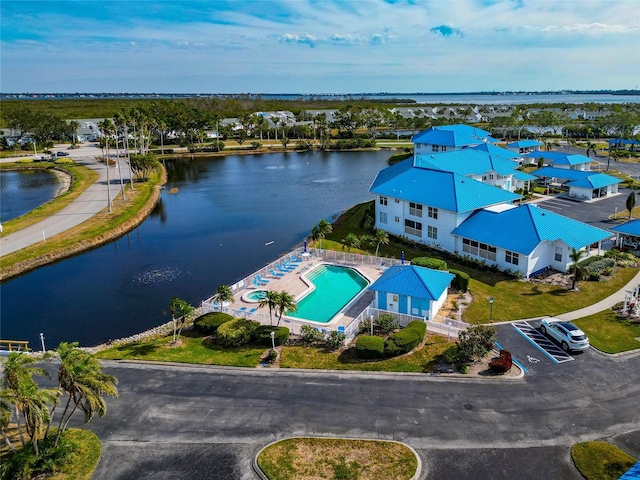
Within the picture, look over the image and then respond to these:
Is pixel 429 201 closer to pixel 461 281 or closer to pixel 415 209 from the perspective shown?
pixel 415 209

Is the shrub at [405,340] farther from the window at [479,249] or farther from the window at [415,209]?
the window at [415,209]

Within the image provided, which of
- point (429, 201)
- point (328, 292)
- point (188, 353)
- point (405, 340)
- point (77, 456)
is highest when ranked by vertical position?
point (429, 201)

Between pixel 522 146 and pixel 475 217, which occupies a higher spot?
pixel 522 146

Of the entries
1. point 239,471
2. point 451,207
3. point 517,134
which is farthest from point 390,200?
point 517,134

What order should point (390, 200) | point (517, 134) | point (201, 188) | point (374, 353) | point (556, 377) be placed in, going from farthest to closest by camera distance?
1. point (517, 134)
2. point (201, 188)
3. point (390, 200)
4. point (374, 353)
5. point (556, 377)

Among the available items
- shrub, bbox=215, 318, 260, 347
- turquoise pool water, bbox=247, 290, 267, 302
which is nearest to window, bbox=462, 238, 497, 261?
turquoise pool water, bbox=247, 290, 267, 302

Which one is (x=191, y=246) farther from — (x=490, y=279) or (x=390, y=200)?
(x=490, y=279)

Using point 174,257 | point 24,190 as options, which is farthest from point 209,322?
point 24,190
